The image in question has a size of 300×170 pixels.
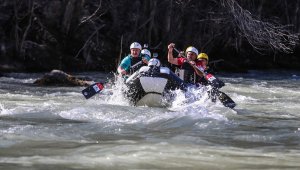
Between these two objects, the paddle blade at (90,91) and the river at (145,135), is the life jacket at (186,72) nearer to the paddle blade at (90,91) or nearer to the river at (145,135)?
the river at (145,135)

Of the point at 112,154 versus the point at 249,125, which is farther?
the point at 249,125

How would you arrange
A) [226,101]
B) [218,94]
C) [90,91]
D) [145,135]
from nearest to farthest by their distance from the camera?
[145,135] < [226,101] < [218,94] < [90,91]

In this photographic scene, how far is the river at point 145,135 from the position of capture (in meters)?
5.28

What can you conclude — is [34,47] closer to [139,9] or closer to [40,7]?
[40,7]

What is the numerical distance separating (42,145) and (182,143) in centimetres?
157

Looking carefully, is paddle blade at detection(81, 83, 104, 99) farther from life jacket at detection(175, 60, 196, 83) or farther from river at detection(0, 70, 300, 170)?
life jacket at detection(175, 60, 196, 83)

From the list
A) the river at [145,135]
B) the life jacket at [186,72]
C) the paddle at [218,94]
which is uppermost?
the life jacket at [186,72]

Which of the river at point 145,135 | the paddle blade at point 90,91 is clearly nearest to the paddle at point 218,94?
the river at point 145,135

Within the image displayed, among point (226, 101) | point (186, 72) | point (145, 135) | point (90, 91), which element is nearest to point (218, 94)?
point (226, 101)

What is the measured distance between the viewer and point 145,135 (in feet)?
22.3

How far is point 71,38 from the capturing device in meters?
22.3

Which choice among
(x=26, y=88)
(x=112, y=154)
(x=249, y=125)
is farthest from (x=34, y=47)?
(x=112, y=154)

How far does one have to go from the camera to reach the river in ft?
17.3

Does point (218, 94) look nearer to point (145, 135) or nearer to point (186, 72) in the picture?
point (186, 72)
